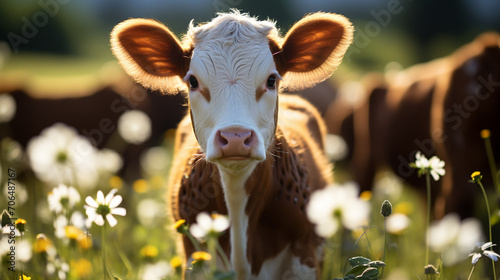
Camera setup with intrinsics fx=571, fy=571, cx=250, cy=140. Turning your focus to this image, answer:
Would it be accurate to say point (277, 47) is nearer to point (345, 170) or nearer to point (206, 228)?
point (206, 228)

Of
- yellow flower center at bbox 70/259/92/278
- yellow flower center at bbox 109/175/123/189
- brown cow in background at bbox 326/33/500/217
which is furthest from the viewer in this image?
yellow flower center at bbox 109/175/123/189

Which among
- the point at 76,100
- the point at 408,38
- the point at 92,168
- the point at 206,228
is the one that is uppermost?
the point at 408,38

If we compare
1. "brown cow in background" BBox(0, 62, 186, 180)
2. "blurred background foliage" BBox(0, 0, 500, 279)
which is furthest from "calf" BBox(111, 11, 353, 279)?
"brown cow in background" BBox(0, 62, 186, 180)

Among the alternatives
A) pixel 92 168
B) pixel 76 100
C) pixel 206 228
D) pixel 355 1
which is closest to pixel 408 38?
pixel 355 1

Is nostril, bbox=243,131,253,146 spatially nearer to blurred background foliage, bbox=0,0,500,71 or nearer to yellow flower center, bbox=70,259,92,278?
yellow flower center, bbox=70,259,92,278

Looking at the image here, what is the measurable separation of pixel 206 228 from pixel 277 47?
1.55m

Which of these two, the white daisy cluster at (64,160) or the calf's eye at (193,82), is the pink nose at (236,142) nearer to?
the calf's eye at (193,82)

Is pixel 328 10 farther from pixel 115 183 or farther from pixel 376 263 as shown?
pixel 376 263

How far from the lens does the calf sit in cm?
313

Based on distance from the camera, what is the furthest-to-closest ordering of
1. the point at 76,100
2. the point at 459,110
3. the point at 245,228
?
the point at 76,100, the point at 459,110, the point at 245,228

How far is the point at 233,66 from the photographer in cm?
314

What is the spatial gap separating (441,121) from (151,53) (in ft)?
9.53

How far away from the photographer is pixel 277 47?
345 cm

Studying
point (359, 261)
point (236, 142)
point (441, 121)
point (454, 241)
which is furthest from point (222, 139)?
point (441, 121)
